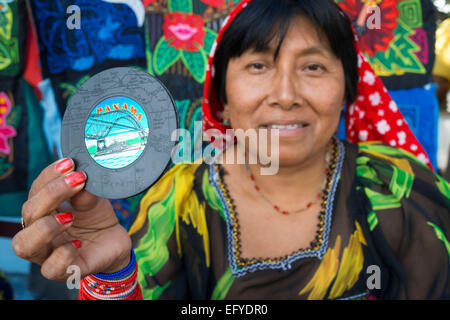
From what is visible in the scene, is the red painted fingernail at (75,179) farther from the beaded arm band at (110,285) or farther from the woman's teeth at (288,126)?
the woman's teeth at (288,126)

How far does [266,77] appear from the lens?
124 cm

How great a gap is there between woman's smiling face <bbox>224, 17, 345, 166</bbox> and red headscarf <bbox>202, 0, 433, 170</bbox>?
0.71 feet

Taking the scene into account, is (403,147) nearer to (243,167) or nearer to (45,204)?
(243,167)

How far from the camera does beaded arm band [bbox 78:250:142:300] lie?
3.27ft

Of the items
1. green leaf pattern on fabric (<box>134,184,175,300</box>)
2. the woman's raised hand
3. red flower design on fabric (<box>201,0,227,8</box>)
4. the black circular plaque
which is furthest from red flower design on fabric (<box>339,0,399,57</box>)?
the woman's raised hand

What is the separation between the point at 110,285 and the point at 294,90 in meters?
0.85

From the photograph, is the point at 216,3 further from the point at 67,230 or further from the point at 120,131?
the point at 67,230

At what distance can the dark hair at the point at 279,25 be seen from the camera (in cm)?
121

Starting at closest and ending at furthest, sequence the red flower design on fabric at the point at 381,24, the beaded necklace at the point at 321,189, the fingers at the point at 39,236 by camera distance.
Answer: the fingers at the point at 39,236, the beaded necklace at the point at 321,189, the red flower design on fabric at the point at 381,24

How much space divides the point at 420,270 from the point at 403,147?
550mm

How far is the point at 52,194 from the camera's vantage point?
85 centimetres

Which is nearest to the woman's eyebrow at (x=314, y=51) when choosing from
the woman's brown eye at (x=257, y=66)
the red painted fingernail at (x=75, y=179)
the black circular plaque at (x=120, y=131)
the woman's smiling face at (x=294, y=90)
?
the woman's smiling face at (x=294, y=90)

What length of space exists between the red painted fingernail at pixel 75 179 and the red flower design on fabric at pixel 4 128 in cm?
142

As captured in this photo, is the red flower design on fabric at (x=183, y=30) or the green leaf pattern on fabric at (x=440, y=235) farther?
the red flower design on fabric at (x=183, y=30)
